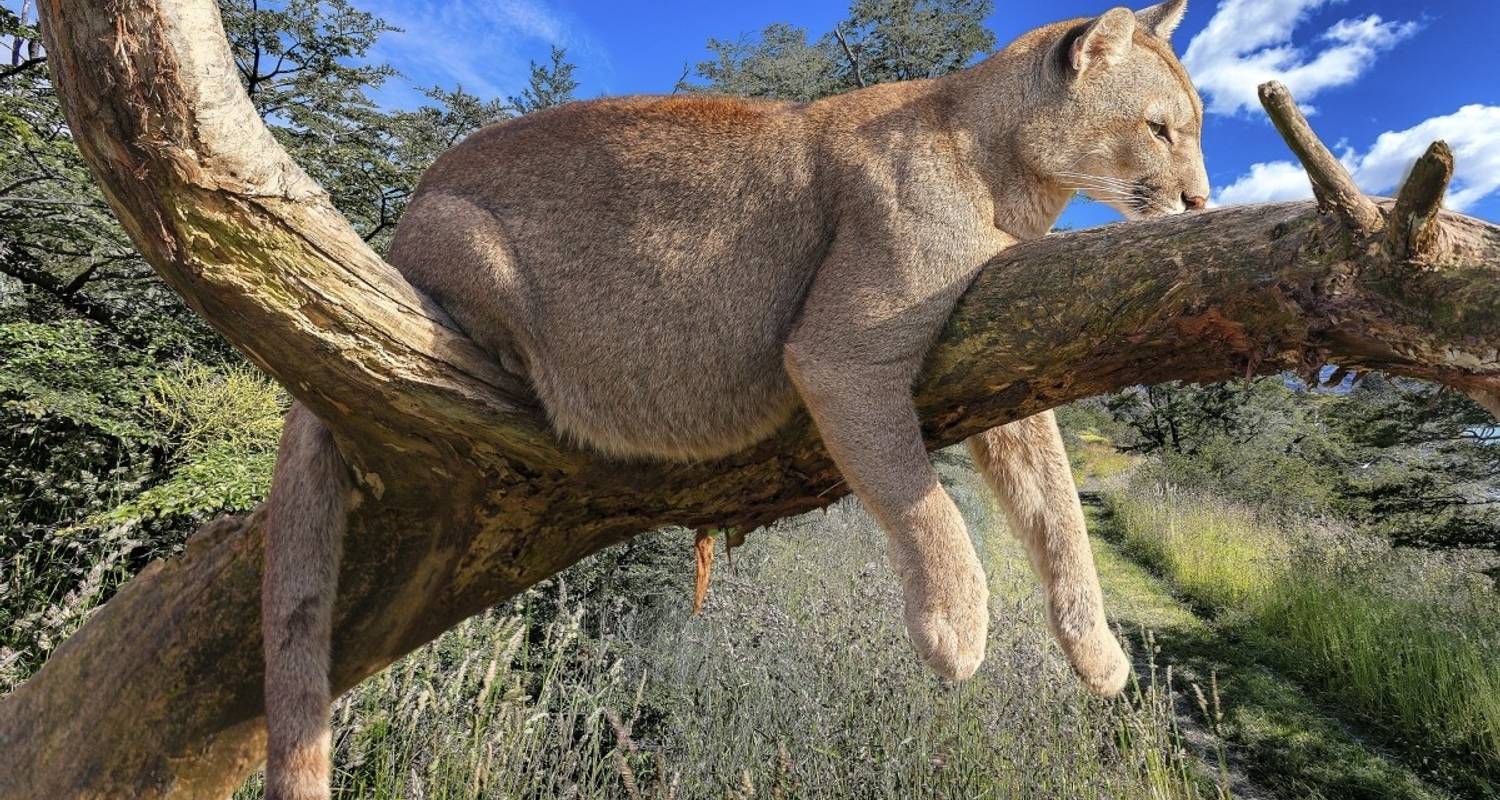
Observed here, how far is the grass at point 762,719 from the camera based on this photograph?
485cm

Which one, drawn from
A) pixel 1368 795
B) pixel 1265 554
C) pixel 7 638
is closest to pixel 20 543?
pixel 7 638

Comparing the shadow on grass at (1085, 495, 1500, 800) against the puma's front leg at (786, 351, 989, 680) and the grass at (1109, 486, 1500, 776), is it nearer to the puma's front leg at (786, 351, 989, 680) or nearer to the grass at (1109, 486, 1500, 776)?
the grass at (1109, 486, 1500, 776)

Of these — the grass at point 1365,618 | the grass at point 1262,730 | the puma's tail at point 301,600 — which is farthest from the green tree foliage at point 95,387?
the grass at point 1365,618

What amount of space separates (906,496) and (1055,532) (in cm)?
91

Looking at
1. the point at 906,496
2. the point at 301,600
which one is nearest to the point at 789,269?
the point at 906,496

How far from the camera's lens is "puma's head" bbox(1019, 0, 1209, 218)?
121 inches

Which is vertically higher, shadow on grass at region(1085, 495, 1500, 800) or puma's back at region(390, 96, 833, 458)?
puma's back at region(390, 96, 833, 458)

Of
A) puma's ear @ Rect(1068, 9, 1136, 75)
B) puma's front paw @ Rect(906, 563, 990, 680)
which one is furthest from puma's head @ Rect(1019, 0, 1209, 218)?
puma's front paw @ Rect(906, 563, 990, 680)

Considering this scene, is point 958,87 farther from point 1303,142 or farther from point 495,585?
point 495,585

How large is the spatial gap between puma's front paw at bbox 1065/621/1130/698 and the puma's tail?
2.48 meters

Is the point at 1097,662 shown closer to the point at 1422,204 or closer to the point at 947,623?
the point at 947,623

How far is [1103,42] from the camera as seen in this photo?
10.5 ft

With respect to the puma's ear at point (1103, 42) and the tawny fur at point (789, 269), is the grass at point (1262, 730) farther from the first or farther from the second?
the puma's ear at point (1103, 42)

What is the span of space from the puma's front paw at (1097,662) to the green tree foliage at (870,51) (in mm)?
14744
